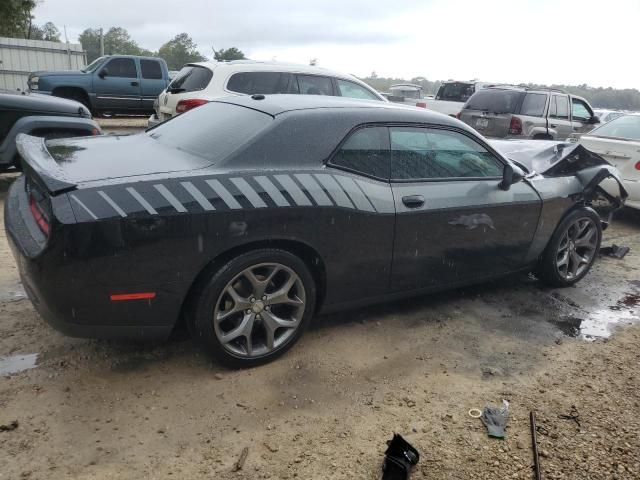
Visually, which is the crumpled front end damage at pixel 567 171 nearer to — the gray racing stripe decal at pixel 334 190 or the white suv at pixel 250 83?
the gray racing stripe decal at pixel 334 190

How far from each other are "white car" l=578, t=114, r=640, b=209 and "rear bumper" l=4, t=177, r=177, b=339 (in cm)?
657

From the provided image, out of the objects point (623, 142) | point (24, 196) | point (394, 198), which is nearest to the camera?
point (24, 196)

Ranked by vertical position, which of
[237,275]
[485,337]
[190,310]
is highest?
[237,275]

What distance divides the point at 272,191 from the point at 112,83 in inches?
492

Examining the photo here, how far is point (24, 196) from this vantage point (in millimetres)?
3102

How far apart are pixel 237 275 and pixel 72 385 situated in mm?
1074

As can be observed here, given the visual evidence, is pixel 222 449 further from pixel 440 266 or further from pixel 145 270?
pixel 440 266

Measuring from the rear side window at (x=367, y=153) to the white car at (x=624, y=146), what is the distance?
508 centimetres

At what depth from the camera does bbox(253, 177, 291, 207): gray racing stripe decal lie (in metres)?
2.96

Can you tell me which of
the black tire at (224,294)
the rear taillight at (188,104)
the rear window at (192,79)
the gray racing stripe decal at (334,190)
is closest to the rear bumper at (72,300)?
the black tire at (224,294)

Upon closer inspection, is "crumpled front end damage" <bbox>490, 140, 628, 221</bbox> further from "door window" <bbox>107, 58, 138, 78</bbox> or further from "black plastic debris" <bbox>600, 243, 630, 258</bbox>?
"door window" <bbox>107, 58, 138, 78</bbox>

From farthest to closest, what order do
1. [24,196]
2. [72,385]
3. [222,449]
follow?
[24,196], [72,385], [222,449]

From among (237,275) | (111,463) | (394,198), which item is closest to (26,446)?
(111,463)

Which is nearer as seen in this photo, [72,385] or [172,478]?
[172,478]
